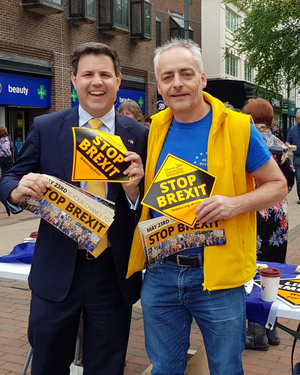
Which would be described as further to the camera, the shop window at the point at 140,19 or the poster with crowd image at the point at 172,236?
the shop window at the point at 140,19

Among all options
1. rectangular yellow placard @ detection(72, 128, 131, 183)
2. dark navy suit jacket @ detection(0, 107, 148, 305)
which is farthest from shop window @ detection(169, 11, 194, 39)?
rectangular yellow placard @ detection(72, 128, 131, 183)

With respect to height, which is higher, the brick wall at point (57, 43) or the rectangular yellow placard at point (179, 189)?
the brick wall at point (57, 43)

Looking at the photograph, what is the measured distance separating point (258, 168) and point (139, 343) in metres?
2.37

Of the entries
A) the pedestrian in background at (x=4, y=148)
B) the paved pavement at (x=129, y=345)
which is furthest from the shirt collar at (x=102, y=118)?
the pedestrian in background at (x=4, y=148)

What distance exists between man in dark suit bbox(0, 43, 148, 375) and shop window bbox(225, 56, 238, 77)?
34.3 meters

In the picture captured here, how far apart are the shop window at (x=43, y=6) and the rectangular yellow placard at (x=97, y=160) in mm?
14027

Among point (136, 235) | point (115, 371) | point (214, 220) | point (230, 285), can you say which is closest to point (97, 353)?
point (115, 371)

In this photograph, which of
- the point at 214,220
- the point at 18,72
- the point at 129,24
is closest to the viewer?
the point at 214,220

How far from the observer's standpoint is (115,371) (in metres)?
2.40

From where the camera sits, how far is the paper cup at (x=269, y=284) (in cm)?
251

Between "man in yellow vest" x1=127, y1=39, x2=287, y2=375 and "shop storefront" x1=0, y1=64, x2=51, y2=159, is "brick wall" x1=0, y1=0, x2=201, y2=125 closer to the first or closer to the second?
"shop storefront" x1=0, y1=64, x2=51, y2=159

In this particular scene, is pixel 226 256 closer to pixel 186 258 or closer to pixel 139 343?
pixel 186 258

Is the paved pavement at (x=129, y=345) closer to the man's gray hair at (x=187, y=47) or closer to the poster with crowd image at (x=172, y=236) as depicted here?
the poster with crowd image at (x=172, y=236)

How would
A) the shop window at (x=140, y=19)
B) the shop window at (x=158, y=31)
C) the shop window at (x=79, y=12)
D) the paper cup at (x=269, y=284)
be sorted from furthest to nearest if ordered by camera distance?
the shop window at (x=158, y=31) → the shop window at (x=140, y=19) → the shop window at (x=79, y=12) → the paper cup at (x=269, y=284)
